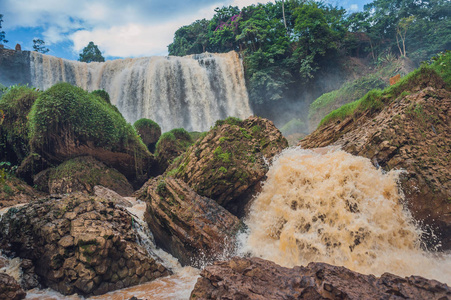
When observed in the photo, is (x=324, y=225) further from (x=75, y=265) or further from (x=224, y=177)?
(x=75, y=265)

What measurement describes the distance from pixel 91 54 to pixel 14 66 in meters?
16.2

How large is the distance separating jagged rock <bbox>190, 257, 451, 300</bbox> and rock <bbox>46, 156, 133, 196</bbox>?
9147 mm

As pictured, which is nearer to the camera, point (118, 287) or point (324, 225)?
point (118, 287)

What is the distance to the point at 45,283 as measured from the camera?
4.93 m

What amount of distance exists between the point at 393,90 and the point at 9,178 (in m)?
15.9

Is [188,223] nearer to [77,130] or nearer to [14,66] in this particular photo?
[77,130]

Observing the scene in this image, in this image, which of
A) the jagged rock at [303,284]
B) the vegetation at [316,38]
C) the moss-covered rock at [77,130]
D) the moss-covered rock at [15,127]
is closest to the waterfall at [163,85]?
the vegetation at [316,38]

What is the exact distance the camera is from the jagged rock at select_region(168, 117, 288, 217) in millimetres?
7418

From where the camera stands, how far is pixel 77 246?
4.96 meters

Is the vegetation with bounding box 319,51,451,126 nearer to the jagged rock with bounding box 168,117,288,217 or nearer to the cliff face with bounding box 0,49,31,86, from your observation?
the jagged rock with bounding box 168,117,288,217

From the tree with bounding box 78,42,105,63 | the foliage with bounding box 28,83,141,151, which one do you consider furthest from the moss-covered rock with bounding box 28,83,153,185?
the tree with bounding box 78,42,105,63

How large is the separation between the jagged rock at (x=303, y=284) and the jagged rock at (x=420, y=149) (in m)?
3.85

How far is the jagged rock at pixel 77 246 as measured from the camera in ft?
15.8

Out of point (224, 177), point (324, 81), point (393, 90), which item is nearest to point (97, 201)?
point (224, 177)
